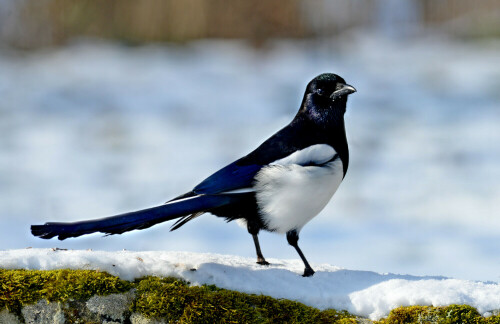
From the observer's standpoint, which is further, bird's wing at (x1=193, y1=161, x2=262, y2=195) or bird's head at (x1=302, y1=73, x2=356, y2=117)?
bird's head at (x1=302, y1=73, x2=356, y2=117)

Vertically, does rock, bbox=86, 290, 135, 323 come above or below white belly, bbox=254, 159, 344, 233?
below

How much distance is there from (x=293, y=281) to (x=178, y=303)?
19.3 inches

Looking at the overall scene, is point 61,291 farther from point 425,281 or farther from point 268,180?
point 425,281

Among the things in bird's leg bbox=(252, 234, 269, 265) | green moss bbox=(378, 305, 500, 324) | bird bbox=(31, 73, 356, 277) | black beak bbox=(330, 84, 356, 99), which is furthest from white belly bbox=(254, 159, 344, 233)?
green moss bbox=(378, 305, 500, 324)

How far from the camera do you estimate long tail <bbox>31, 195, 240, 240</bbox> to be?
2.89 metres

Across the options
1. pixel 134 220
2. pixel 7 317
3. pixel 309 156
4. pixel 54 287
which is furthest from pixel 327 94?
pixel 7 317

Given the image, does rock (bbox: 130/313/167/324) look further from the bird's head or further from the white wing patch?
the bird's head

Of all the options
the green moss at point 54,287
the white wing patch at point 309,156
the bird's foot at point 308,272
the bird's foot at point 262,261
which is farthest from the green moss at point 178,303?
the white wing patch at point 309,156

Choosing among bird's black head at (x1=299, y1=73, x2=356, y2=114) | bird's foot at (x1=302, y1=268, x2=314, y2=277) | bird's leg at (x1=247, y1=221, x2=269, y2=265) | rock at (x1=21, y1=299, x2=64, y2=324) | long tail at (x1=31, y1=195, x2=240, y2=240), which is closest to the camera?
rock at (x1=21, y1=299, x2=64, y2=324)

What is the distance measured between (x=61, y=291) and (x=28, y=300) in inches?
4.8

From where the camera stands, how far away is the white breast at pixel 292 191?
10.2ft

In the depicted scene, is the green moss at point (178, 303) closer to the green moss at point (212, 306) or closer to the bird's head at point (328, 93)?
the green moss at point (212, 306)

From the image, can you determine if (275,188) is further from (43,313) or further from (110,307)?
(43,313)

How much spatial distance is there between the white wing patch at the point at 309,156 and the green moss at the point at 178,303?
25.0 inches
